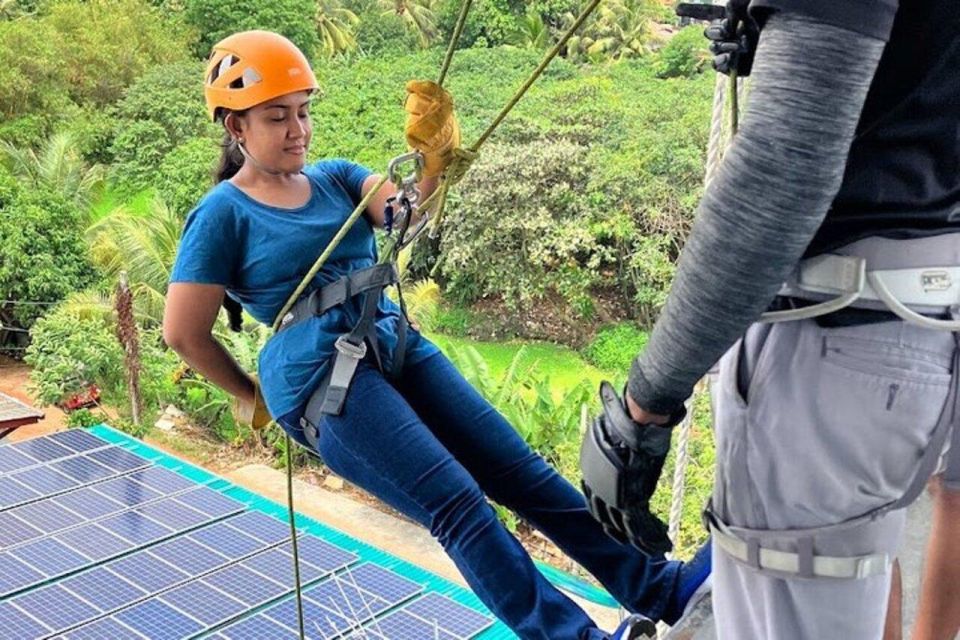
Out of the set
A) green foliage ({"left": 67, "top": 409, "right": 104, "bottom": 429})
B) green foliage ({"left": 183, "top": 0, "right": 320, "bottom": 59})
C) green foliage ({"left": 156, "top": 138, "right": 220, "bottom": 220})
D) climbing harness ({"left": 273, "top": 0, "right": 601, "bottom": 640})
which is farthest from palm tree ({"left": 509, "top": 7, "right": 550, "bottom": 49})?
climbing harness ({"left": 273, "top": 0, "right": 601, "bottom": 640})

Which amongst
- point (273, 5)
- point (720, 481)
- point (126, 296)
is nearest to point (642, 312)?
point (126, 296)

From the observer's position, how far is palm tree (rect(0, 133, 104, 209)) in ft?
37.8

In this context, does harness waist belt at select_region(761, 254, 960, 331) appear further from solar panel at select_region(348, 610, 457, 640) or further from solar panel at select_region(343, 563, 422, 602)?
solar panel at select_region(343, 563, 422, 602)

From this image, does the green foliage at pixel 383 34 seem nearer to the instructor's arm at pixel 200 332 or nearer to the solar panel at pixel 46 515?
the solar panel at pixel 46 515

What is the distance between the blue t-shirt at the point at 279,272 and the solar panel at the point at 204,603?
2.50 metres

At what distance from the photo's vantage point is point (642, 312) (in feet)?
34.1

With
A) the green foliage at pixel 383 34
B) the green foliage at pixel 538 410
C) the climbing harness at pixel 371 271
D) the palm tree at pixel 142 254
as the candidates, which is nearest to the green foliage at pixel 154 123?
the palm tree at pixel 142 254

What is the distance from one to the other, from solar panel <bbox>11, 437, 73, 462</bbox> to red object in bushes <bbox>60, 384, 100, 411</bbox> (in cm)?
234

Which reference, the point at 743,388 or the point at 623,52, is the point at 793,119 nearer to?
the point at 743,388

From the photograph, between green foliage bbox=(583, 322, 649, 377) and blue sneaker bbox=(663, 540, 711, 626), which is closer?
blue sneaker bbox=(663, 540, 711, 626)

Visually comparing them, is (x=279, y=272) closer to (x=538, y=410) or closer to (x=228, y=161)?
(x=228, y=161)

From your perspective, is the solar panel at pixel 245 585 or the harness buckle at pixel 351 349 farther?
the solar panel at pixel 245 585

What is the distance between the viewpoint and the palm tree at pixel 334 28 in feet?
56.4

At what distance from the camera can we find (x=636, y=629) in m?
1.40
